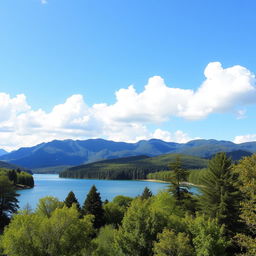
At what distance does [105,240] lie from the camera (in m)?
35.8

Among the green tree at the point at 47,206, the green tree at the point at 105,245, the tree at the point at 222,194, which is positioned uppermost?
the tree at the point at 222,194

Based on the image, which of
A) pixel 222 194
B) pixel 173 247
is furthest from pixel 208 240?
pixel 222 194

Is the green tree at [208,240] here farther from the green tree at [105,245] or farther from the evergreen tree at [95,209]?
the evergreen tree at [95,209]

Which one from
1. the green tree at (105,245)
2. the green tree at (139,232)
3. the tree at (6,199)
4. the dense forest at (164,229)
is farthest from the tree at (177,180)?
the tree at (6,199)

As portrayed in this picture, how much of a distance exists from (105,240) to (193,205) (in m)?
15.1

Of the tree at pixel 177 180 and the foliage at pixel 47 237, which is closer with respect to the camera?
the foliage at pixel 47 237

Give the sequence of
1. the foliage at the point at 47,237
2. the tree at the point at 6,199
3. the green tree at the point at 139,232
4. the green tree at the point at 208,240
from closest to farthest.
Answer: the foliage at the point at 47,237 < the green tree at the point at 208,240 < the green tree at the point at 139,232 < the tree at the point at 6,199

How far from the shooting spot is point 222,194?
110 feet

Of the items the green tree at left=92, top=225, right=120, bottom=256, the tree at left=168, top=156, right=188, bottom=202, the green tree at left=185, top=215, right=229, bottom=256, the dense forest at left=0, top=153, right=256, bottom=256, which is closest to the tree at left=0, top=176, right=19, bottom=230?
the dense forest at left=0, top=153, right=256, bottom=256

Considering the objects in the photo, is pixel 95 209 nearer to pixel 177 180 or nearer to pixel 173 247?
pixel 177 180

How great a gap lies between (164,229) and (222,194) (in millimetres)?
11095

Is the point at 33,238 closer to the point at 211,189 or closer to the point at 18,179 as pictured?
the point at 211,189

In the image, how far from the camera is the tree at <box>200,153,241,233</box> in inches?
1280

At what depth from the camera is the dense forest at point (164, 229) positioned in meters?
25.4
